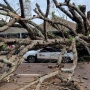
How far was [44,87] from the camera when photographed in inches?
201

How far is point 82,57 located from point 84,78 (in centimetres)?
153

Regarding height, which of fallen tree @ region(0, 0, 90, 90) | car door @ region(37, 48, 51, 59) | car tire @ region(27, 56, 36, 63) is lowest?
car tire @ region(27, 56, 36, 63)

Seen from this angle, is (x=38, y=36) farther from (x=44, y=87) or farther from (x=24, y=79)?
(x=44, y=87)

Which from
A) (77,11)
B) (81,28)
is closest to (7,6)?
(77,11)

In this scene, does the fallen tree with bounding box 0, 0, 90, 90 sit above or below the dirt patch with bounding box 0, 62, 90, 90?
above

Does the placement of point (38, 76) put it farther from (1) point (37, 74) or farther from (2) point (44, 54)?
(2) point (44, 54)

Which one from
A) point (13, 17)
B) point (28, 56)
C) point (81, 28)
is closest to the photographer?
point (13, 17)

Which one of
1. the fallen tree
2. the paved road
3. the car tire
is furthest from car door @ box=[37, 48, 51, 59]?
the fallen tree

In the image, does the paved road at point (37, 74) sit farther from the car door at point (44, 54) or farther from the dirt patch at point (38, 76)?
the car door at point (44, 54)

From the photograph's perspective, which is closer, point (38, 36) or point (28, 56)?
point (38, 36)

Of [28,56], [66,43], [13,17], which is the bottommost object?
[28,56]

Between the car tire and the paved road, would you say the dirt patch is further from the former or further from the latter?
the car tire

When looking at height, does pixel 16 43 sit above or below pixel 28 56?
above

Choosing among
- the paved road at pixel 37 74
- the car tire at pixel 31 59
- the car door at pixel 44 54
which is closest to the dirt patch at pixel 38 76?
the paved road at pixel 37 74
